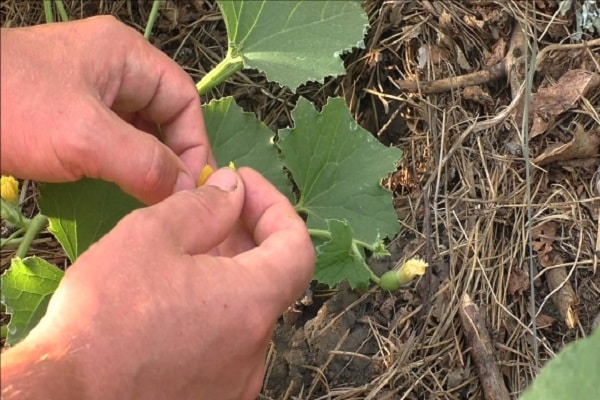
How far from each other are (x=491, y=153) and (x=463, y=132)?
0.09m

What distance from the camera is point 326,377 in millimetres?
1841

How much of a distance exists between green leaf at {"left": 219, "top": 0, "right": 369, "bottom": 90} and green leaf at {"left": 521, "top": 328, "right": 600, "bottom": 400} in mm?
951

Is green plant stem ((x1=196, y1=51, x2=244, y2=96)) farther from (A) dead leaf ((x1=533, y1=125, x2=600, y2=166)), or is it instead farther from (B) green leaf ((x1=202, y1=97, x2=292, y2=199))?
(A) dead leaf ((x1=533, y1=125, x2=600, y2=166))

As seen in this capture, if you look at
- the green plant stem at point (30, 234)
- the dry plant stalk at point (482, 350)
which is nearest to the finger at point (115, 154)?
the green plant stem at point (30, 234)

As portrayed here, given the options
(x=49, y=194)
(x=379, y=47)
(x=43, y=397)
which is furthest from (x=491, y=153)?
(x=43, y=397)

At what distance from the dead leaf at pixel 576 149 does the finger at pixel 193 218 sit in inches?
37.6

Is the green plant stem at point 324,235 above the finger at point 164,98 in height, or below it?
below

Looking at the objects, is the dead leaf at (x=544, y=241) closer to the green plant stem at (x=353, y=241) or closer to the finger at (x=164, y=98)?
the green plant stem at (x=353, y=241)

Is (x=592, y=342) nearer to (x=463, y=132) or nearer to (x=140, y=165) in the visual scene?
(x=140, y=165)

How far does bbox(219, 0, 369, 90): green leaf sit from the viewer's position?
1.84 m

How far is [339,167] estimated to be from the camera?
1870 millimetres

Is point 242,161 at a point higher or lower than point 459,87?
lower

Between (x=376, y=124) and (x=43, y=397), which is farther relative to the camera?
(x=376, y=124)

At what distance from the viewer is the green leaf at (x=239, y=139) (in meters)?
1.82
